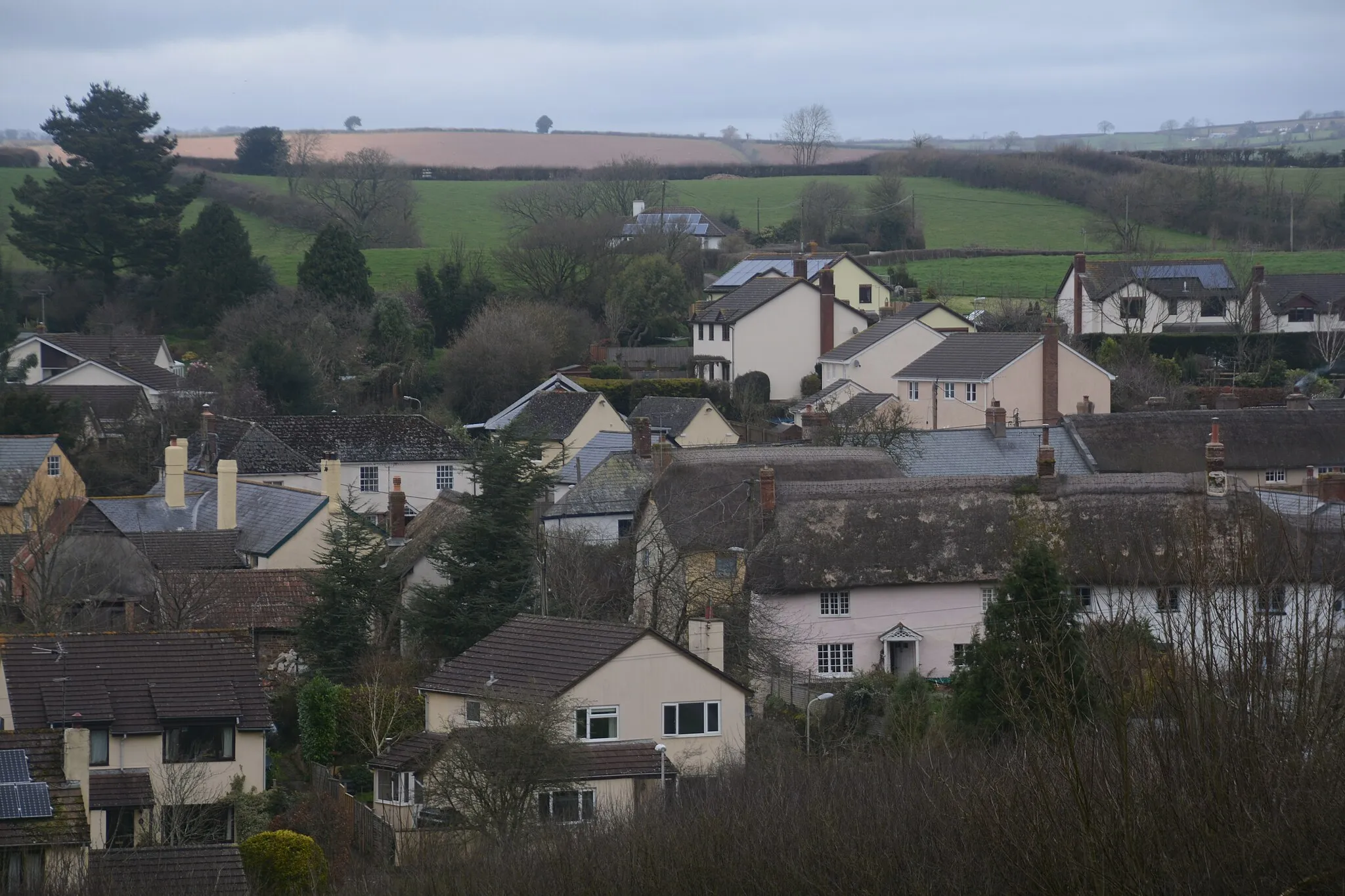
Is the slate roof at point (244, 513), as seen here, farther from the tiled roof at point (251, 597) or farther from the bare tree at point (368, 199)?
the bare tree at point (368, 199)

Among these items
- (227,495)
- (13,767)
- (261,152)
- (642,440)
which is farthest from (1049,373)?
(261,152)

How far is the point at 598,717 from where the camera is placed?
2467cm

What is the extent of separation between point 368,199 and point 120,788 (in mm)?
67335

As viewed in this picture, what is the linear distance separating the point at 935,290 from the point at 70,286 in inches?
1462

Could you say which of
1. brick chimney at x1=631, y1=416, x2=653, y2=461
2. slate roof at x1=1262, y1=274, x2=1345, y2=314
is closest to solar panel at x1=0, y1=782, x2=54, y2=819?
brick chimney at x1=631, y1=416, x2=653, y2=461

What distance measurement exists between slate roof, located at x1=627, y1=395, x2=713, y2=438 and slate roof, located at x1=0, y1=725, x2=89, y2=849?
31903 millimetres

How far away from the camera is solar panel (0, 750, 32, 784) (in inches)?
765

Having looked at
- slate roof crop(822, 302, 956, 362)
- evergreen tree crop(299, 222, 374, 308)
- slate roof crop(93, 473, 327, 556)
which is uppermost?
evergreen tree crop(299, 222, 374, 308)

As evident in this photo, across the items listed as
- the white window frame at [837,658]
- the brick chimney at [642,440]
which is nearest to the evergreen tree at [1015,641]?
the white window frame at [837,658]

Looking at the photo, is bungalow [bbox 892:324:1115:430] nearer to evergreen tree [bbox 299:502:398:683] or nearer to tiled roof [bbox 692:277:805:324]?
tiled roof [bbox 692:277:805:324]

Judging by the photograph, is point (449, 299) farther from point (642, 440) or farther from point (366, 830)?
point (366, 830)

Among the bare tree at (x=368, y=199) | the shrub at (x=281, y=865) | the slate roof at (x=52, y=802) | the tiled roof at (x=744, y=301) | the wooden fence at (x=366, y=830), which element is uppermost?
the bare tree at (x=368, y=199)

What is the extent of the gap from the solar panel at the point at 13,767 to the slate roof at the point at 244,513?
20.2 metres

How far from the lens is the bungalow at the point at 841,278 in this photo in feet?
231
